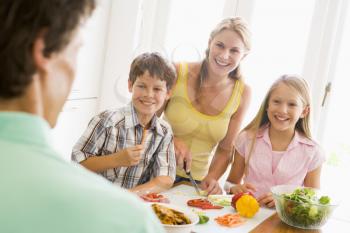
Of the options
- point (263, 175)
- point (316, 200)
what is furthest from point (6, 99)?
point (263, 175)

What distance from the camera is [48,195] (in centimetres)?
44

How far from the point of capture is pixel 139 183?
1.68 meters

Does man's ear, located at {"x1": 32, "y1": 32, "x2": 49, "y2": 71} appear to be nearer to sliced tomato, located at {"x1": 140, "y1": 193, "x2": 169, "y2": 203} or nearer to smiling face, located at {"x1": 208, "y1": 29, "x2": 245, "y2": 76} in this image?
sliced tomato, located at {"x1": 140, "y1": 193, "x2": 169, "y2": 203}

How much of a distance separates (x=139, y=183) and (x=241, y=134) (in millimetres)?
493

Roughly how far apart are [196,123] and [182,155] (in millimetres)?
184

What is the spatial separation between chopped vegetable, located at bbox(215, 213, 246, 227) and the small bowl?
0.40 feet

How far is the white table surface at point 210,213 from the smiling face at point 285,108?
412 millimetres

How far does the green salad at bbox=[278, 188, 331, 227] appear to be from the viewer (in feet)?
4.52

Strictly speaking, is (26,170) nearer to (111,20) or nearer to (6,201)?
(6,201)

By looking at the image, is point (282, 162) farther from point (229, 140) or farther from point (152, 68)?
point (152, 68)

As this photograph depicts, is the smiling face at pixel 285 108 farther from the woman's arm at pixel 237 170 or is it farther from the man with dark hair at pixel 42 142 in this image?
the man with dark hair at pixel 42 142

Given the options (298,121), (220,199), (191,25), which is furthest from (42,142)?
(191,25)

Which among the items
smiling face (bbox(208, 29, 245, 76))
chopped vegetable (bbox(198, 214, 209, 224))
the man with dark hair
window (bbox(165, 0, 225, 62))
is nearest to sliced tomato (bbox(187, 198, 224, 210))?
chopped vegetable (bbox(198, 214, 209, 224))

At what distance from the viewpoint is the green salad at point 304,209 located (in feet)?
4.52
